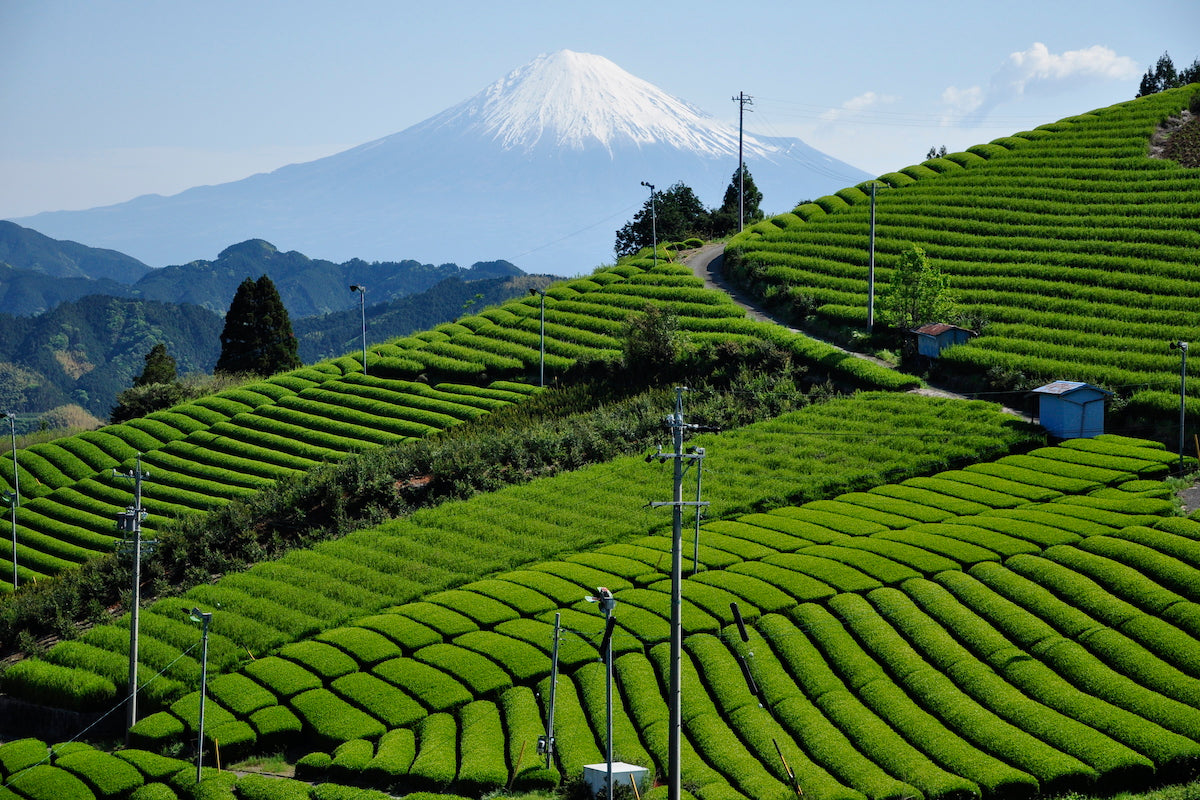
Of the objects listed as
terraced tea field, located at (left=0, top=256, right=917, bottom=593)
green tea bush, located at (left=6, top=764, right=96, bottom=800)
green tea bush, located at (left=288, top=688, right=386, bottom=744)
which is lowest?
green tea bush, located at (left=6, top=764, right=96, bottom=800)

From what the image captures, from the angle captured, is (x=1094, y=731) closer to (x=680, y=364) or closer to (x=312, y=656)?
(x=312, y=656)

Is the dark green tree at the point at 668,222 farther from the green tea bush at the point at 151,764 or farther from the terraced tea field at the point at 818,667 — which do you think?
the green tea bush at the point at 151,764

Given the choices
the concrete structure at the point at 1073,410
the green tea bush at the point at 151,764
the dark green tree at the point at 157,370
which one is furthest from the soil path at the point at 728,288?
the dark green tree at the point at 157,370

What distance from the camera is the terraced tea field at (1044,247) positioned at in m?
62.6

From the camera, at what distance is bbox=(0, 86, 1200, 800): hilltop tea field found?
31141 millimetres

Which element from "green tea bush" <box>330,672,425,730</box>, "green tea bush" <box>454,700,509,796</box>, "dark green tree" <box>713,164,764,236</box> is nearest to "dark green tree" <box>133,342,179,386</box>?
"dark green tree" <box>713,164,764,236</box>

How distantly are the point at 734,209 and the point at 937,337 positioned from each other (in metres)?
58.8

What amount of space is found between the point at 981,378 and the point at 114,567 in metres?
45.0

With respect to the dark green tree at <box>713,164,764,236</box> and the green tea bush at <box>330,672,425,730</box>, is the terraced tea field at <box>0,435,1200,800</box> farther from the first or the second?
the dark green tree at <box>713,164,764,236</box>

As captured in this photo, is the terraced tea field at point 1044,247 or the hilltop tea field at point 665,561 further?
the terraced tea field at point 1044,247

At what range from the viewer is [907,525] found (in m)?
45.2

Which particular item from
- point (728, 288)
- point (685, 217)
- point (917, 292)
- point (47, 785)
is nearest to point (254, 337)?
point (728, 288)

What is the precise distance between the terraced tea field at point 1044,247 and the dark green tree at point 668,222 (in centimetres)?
1994

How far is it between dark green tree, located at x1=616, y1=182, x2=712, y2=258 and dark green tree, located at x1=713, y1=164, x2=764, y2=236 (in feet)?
5.85
